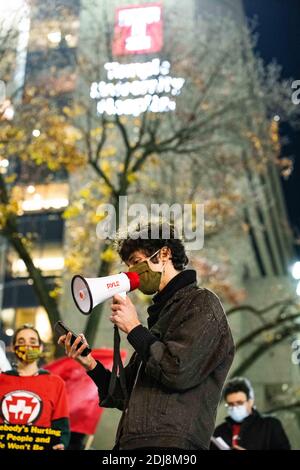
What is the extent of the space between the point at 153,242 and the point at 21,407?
2407mm

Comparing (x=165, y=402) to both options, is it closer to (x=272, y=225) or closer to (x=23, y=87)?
(x=23, y=87)

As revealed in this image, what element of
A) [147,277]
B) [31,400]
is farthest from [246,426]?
[147,277]

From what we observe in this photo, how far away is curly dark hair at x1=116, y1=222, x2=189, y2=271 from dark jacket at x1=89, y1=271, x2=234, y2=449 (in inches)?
9.9

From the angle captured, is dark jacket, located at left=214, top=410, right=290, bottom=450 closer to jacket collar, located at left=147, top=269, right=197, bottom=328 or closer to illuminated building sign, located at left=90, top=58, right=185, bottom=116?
jacket collar, located at left=147, top=269, right=197, bottom=328

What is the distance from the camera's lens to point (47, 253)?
2280cm

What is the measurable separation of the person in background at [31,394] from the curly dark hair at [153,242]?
221 centimetres

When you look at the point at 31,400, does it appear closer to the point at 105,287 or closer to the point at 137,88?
the point at 105,287

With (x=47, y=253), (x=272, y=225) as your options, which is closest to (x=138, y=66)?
(x=47, y=253)

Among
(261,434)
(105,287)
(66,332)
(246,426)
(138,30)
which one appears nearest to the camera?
(105,287)

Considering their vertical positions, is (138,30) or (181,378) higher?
(138,30)

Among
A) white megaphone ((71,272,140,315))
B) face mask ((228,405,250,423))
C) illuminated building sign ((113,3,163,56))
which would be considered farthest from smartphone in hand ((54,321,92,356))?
illuminated building sign ((113,3,163,56))

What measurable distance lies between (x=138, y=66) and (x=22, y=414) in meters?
8.91

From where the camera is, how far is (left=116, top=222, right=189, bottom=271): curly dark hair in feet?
9.23

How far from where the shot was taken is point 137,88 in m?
11.9
